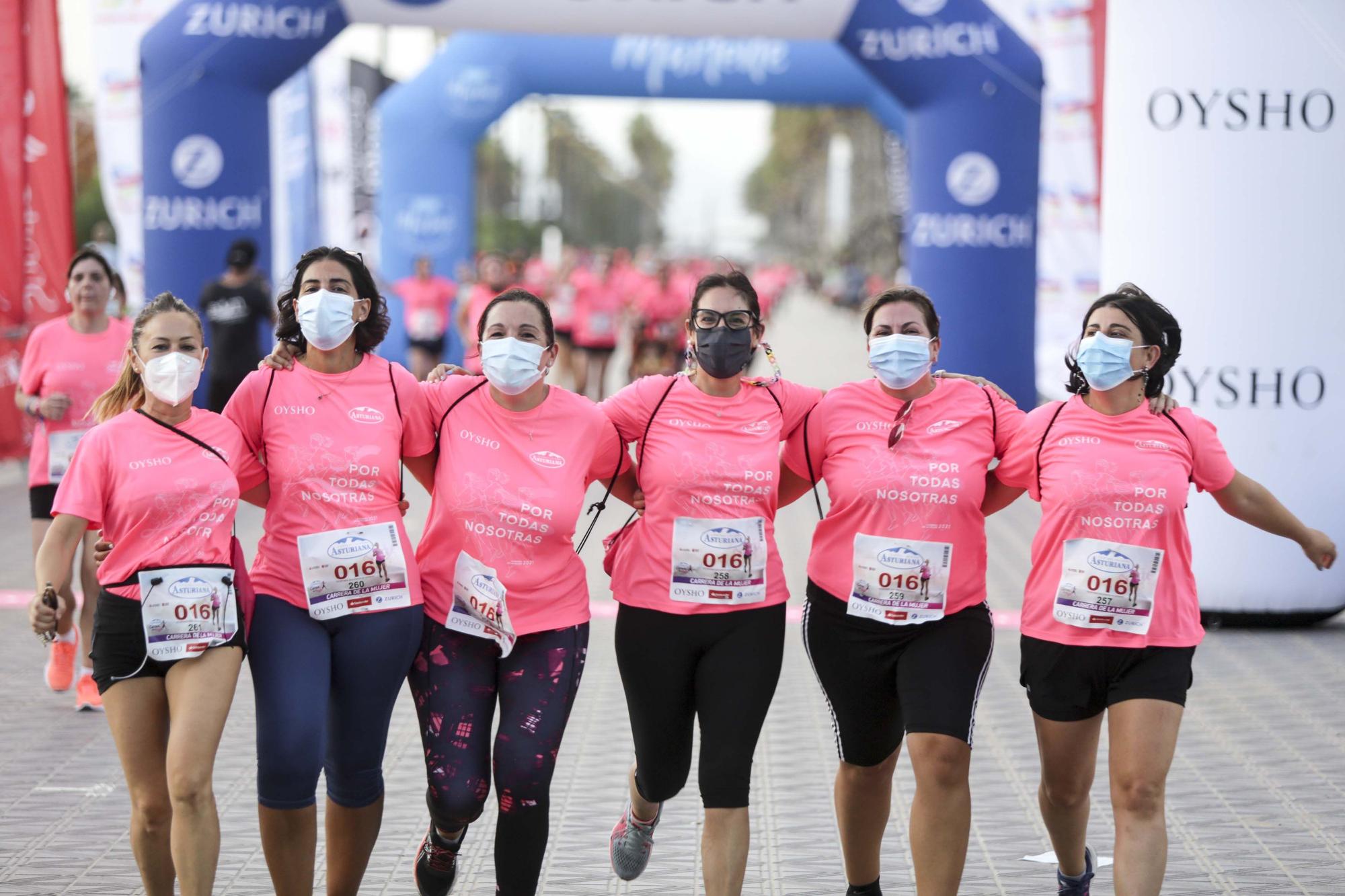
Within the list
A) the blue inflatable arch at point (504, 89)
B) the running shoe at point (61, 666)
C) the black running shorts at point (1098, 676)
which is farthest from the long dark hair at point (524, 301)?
the blue inflatable arch at point (504, 89)

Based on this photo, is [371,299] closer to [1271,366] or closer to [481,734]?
[481,734]

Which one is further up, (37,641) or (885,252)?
(885,252)

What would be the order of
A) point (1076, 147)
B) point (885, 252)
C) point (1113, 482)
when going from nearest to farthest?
1. point (1113, 482)
2. point (1076, 147)
3. point (885, 252)

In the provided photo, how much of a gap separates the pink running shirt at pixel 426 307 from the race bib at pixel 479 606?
548 inches

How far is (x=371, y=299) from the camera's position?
452 centimetres

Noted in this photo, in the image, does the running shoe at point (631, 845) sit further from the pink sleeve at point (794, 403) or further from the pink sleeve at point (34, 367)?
the pink sleeve at point (34, 367)

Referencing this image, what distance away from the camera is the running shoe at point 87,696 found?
6.92 metres

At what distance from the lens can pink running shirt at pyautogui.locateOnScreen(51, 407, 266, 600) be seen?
4047 millimetres

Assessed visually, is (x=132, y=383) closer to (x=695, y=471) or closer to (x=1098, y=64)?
(x=695, y=471)

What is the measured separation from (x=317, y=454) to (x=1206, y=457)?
2.39m

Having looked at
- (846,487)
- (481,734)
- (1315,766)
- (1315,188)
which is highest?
(1315,188)

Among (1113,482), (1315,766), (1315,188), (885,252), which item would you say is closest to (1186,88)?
(1315,188)

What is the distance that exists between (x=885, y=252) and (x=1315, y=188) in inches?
2293

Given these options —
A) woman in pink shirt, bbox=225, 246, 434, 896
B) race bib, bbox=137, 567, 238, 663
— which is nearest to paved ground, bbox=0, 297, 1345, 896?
woman in pink shirt, bbox=225, 246, 434, 896
